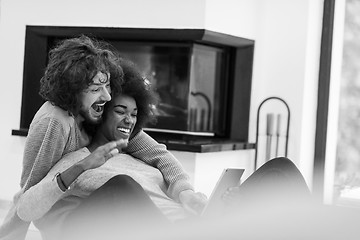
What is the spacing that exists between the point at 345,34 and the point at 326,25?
0.15 m

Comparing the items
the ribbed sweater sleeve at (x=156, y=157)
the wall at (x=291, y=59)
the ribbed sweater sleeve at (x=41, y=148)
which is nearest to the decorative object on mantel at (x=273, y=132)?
the wall at (x=291, y=59)

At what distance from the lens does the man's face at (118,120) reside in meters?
2.76

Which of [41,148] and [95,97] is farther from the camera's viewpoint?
[95,97]

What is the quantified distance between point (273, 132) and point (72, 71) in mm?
2565

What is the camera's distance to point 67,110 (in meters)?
2.64

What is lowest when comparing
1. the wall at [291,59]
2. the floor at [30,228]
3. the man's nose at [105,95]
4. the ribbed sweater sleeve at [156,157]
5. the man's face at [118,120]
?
the floor at [30,228]

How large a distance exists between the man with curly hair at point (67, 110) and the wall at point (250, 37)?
6.20 ft

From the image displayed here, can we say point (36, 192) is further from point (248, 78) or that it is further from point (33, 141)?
point (248, 78)

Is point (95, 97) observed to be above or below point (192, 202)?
above

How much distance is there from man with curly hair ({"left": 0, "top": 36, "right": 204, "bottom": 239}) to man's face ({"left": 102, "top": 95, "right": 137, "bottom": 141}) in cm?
4

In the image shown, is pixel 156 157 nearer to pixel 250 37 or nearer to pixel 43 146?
pixel 43 146

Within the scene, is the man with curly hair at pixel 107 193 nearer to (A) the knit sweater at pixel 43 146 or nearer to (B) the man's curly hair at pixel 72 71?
(A) the knit sweater at pixel 43 146

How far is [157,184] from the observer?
286 centimetres

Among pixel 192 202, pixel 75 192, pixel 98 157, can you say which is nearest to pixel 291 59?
pixel 192 202
